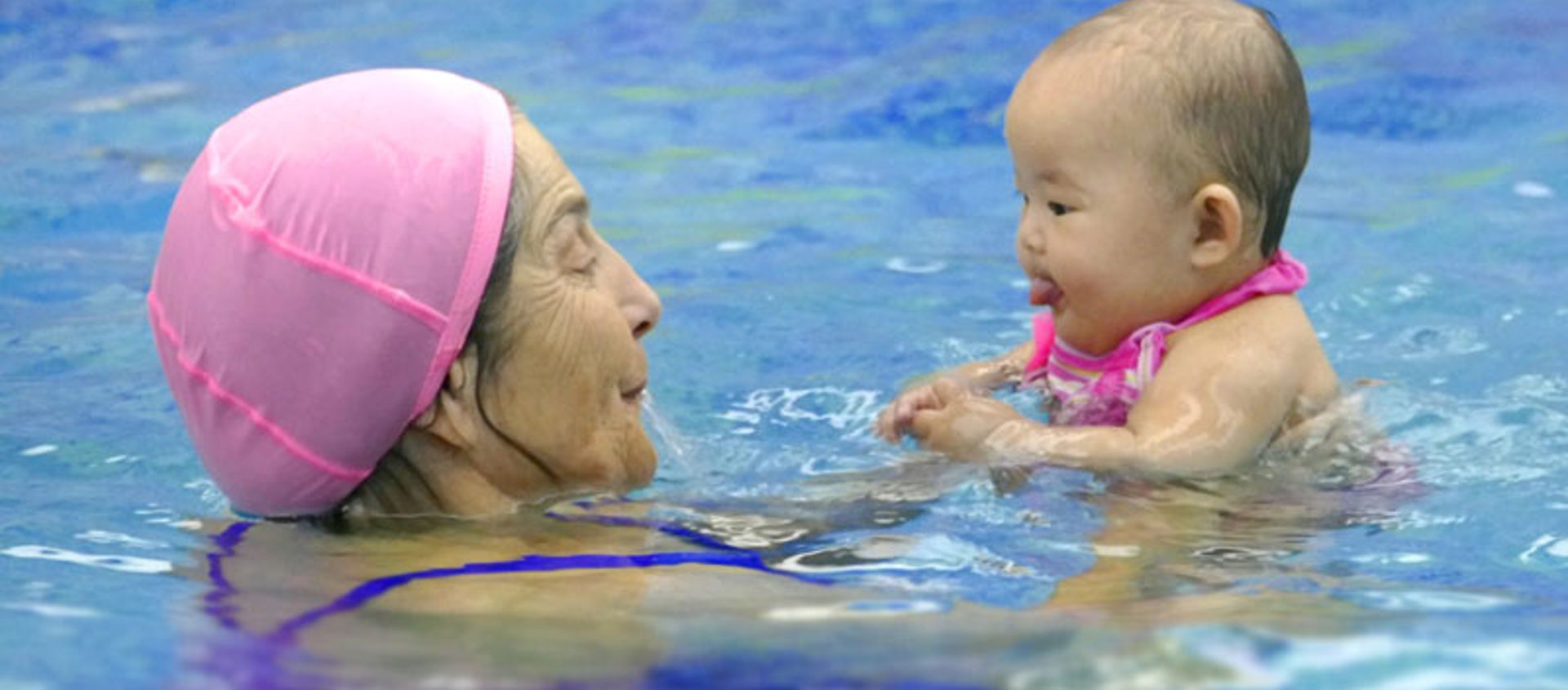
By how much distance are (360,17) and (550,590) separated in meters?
7.90

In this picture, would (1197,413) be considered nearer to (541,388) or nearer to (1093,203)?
(1093,203)

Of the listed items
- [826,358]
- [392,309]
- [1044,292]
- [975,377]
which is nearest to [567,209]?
[392,309]

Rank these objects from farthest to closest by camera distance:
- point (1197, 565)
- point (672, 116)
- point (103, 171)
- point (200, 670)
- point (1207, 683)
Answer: point (672, 116), point (103, 171), point (1197, 565), point (200, 670), point (1207, 683)

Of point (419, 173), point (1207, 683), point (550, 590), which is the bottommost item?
point (550, 590)

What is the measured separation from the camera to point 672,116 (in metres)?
8.86

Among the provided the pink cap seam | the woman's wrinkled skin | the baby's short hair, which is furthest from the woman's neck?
the baby's short hair

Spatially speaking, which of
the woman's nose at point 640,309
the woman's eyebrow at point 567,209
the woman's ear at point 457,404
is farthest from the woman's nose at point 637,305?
the woman's ear at point 457,404

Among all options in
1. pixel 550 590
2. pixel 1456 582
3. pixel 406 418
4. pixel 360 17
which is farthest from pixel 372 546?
pixel 360 17

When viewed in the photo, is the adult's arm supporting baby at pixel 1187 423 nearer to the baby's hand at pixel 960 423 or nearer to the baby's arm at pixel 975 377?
the baby's hand at pixel 960 423

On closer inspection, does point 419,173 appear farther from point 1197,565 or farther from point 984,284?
point 984,284

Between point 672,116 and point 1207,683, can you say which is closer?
point 1207,683

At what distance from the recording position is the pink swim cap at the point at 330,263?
321cm

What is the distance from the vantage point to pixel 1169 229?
13.4 feet

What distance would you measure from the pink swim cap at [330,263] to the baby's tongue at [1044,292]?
4.29 ft
